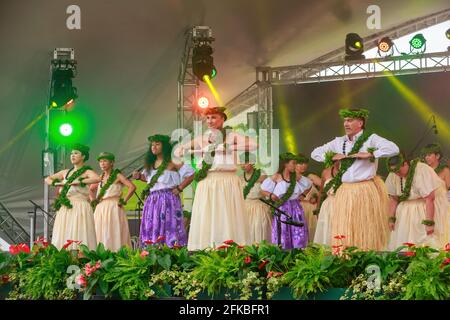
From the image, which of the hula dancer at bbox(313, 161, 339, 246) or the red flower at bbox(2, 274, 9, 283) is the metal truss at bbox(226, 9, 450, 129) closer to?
the hula dancer at bbox(313, 161, 339, 246)

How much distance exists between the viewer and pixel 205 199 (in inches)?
280

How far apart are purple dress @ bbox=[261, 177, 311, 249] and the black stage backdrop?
284 centimetres

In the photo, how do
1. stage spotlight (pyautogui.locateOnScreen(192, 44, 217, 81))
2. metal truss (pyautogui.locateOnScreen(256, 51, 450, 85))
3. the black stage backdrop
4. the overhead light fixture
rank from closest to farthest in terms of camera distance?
1. stage spotlight (pyautogui.locateOnScreen(192, 44, 217, 81))
2. the overhead light fixture
3. metal truss (pyautogui.locateOnScreen(256, 51, 450, 85))
4. the black stage backdrop

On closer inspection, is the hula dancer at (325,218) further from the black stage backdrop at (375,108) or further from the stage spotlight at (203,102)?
the black stage backdrop at (375,108)

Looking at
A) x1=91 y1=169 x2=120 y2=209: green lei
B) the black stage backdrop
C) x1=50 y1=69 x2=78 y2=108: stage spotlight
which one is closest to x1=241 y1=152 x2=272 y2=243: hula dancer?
x1=91 y1=169 x2=120 y2=209: green lei

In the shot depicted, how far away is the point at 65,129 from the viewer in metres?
8.98

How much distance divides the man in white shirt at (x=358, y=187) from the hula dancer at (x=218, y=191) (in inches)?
30.3

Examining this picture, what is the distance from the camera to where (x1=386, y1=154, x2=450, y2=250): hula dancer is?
764 centimetres

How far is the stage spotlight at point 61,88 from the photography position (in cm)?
883

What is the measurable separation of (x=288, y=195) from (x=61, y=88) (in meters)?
2.57

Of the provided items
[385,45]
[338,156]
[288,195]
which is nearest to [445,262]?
[338,156]

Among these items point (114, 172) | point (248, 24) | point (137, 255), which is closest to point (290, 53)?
point (248, 24)
